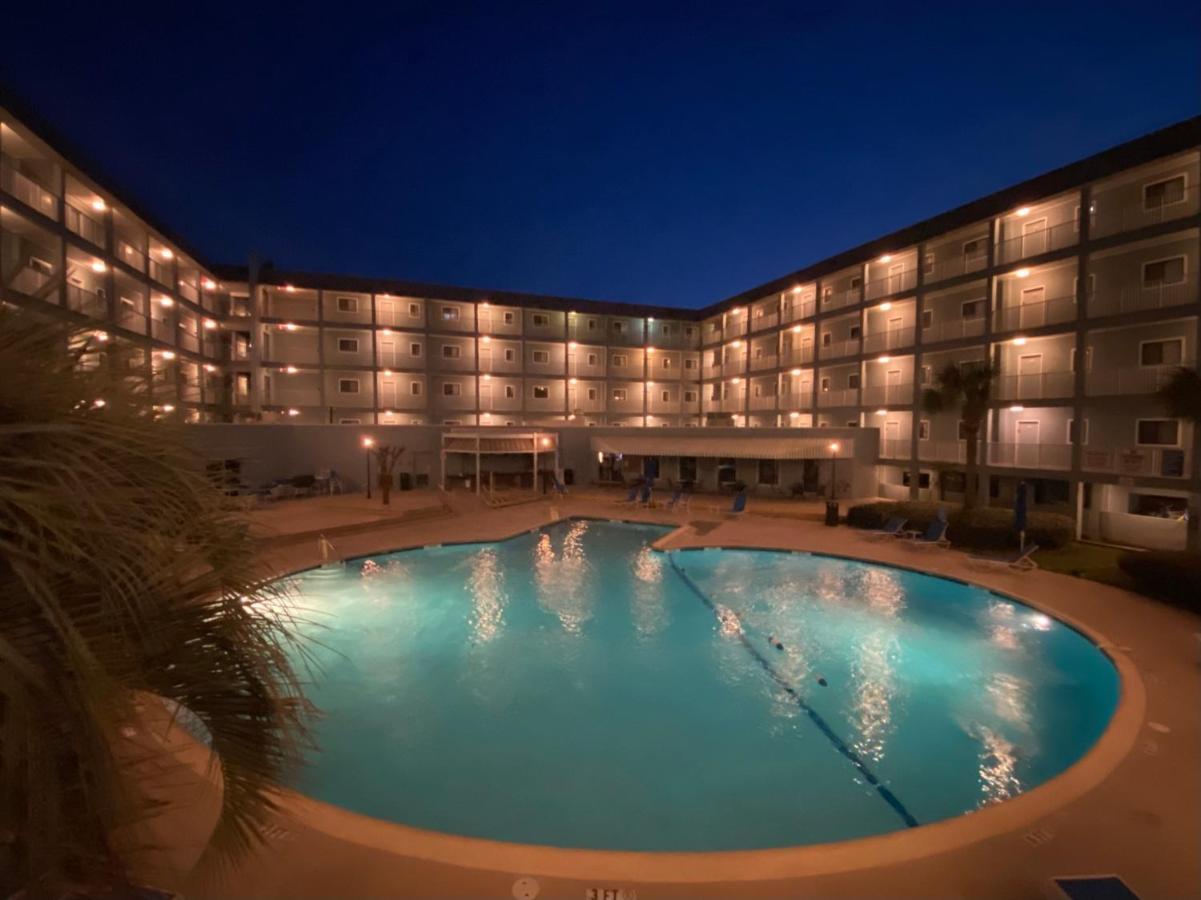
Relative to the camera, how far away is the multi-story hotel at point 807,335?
17234 mm

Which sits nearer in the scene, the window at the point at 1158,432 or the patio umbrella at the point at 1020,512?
the patio umbrella at the point at 1020,512

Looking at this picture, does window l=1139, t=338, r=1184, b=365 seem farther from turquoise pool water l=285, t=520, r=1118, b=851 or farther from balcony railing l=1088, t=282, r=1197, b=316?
turquoise pool water l=285, t=520, r=1118, b=851

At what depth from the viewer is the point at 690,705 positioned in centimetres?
846

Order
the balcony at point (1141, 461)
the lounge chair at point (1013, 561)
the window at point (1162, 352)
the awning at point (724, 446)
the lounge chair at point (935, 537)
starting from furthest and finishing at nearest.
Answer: the awning at point (724, 446)
the window at point (1162, 352)
the lounge chair at point (935, 537)
the balcony at point (1141, 461)
the lounge chair at point (1013, 561)

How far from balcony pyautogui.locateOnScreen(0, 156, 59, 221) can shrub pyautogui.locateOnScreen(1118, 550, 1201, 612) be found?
3178 cm

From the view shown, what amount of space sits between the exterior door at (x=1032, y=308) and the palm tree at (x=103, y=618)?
25.4m

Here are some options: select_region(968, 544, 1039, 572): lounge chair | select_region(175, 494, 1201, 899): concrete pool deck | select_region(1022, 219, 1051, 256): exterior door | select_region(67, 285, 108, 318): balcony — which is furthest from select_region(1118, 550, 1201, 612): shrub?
select_region(67, 285, 108, 318): balcony

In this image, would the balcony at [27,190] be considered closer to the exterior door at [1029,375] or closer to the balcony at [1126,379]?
the exterior door at [1029,375]

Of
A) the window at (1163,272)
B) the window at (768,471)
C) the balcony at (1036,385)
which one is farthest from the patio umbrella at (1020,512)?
the window at (768,471)

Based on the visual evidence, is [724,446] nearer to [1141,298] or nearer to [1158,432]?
[1158,432]

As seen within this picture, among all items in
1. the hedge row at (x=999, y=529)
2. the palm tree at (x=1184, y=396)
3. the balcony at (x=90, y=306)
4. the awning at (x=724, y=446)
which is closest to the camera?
the balcony at (x=90, y=306)

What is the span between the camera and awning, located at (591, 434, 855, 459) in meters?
25.1

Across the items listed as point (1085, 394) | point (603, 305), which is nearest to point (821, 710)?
point (1085, 394)

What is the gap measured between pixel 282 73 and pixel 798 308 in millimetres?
74642
